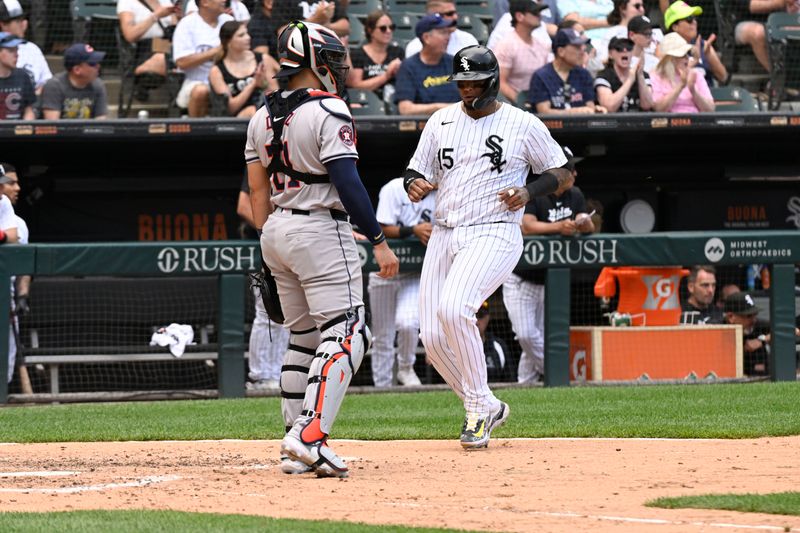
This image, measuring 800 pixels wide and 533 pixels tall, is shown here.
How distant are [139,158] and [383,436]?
19.6 ft

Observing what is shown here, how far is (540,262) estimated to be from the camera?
9.93 m

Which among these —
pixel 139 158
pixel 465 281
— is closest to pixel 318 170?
pixel 465 281

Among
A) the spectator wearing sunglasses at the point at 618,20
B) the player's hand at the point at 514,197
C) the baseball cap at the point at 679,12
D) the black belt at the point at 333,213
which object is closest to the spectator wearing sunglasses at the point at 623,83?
the spectator wearing sunglasses at the point at 618,20

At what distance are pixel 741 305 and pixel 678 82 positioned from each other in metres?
2.16

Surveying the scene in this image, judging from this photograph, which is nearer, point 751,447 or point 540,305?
point 751,447

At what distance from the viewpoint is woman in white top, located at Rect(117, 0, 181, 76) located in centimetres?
1164

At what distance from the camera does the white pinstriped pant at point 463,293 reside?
6.08 metres

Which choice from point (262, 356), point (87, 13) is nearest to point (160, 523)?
point (262, 356)

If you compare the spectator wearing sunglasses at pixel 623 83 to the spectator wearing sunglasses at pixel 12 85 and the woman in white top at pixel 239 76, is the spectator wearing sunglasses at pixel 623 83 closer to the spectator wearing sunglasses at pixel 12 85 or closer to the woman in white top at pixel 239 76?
the woman in white top at pixel 239 76

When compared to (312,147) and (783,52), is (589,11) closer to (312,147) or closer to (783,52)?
(783,52)

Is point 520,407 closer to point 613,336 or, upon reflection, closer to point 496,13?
point 613,336

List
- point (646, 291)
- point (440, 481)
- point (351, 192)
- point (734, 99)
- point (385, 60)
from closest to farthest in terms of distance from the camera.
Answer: point (440, 481) < point (351, 192) < point (646, 291) < point (385, 60) < point (734, 99)

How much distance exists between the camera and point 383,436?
6754mm

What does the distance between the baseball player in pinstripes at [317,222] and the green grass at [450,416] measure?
67.8 inches
